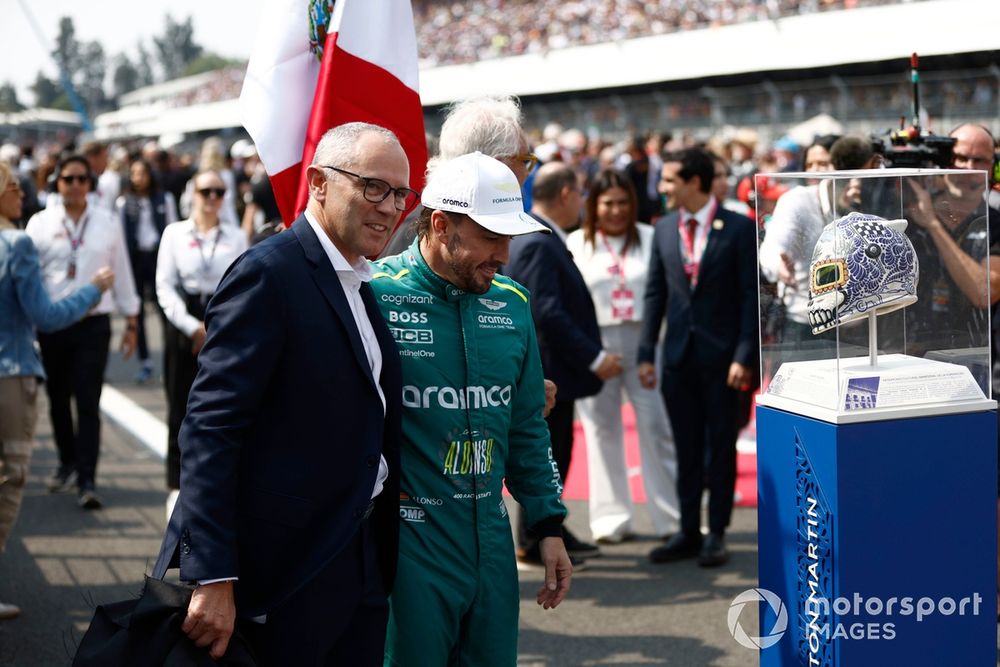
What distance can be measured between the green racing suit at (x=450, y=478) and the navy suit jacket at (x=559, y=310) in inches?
99.9

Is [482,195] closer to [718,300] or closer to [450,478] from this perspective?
[450,478]

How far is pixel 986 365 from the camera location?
11.4ft

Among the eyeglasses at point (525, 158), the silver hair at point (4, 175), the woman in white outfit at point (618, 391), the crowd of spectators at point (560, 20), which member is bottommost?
the woman in white outfit at point (618, 391)

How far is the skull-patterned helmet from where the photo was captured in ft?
10.5

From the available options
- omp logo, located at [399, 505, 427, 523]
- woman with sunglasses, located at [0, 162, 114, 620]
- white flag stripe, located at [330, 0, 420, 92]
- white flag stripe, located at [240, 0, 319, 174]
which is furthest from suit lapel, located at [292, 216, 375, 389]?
woman with sunglasses, located at [0, 162, 114, 620]

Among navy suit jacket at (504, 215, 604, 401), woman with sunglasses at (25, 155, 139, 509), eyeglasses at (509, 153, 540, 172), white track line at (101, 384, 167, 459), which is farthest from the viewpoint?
white track line at (101, 384, 167, 459)

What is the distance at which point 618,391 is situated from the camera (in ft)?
21.7

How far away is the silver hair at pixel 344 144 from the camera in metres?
2.68

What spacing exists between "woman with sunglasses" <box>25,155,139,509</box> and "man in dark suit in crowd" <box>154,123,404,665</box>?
4720mm

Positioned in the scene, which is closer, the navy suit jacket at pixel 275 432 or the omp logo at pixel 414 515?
the navy suit jacket at pixel 275 432

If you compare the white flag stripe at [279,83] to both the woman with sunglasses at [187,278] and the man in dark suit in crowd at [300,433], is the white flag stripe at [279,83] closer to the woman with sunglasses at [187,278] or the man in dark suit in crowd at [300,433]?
the man in dark suit in crowd at [300,433]

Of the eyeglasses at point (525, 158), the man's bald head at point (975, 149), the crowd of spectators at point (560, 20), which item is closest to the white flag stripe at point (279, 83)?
the eyeglasses at point (525, 158)

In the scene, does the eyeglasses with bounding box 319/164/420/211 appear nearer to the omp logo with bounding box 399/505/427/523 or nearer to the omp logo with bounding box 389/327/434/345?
the omp logo with bounding box 389/327/434/345

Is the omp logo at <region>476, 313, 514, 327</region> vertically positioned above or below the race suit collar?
below
